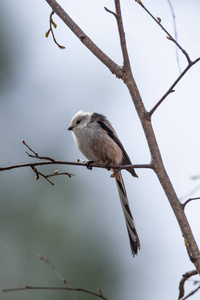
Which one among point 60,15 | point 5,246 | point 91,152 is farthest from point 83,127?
point 5,246

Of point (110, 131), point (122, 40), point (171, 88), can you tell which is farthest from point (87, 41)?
point (110, 131)

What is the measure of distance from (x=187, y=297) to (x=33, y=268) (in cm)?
540

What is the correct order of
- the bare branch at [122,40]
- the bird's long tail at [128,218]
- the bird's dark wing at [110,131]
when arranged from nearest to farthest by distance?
the bare branch at [122,40] < the bird's long tail at [128,218] < the bird's dark wing at [110,131]

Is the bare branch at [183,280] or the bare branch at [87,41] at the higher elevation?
the bare branch at [87,41]

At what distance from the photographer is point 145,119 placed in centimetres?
273

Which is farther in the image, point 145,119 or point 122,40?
point 122,40

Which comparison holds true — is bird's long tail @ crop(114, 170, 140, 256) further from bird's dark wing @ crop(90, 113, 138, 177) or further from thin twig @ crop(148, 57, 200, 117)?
thin twig @ crop(148, 57, 200, 117)

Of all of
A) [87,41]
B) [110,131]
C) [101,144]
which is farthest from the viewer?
[110,131]

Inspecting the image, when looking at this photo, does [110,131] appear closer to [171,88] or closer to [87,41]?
[87,41]

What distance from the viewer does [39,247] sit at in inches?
295

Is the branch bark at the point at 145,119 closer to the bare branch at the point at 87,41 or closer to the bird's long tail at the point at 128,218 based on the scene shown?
the bare branch at the point at 87,41

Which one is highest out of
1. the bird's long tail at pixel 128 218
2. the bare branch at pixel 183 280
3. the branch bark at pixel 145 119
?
the branch bark at pixel 145 119

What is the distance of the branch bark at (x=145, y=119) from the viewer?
7.84 ft

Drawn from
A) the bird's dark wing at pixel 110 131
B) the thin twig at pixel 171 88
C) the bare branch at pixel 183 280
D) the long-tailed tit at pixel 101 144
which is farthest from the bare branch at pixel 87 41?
the bird's dark wing at pixel 110 131
